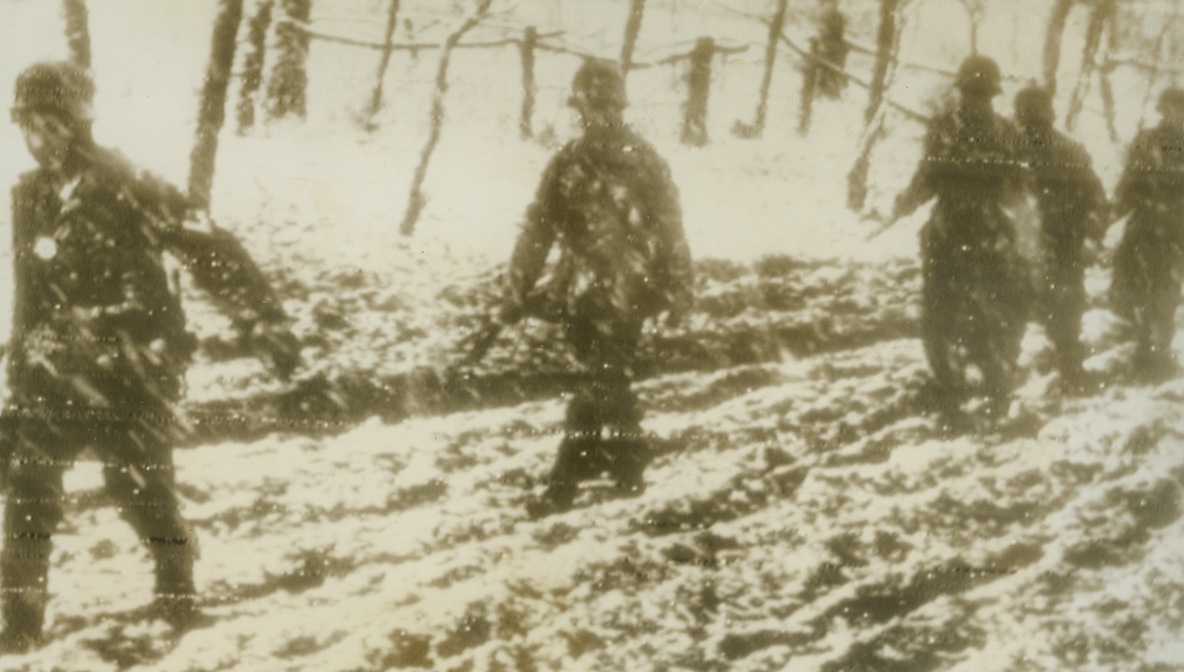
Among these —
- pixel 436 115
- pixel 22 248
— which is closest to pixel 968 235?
pixel 436 115

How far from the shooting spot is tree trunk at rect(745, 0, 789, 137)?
5.32ft

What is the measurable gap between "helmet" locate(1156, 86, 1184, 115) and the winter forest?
0.9 inches

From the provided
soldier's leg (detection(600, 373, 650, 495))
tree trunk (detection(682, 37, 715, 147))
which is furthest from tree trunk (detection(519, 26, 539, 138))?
soldier's leg (detection(600, 373, 650, 495))

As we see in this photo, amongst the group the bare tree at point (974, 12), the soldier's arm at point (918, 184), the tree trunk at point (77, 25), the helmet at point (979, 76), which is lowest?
the soldier's arm at point (918, 184)

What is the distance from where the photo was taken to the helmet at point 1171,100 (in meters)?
1.73

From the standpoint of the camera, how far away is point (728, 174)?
1624mm

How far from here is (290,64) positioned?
1532 millimetres

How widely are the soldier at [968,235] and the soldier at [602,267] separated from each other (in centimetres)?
50

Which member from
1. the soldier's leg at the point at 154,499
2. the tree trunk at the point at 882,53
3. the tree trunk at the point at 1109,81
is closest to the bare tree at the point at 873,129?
the tree trunk at the point at 882,53

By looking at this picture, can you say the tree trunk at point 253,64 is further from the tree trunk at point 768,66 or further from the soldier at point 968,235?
the soldier at point 968,235

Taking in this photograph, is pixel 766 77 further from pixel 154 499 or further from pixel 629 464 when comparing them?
pixel 154 499

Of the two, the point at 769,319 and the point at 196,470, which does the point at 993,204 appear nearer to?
the point at 769,319

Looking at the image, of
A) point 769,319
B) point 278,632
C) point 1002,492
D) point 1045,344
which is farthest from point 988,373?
point 278,632

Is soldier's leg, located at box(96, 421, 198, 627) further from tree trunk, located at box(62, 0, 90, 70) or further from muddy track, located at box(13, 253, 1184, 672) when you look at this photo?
tree trunk, located at box(62, 0, 90, 70)
